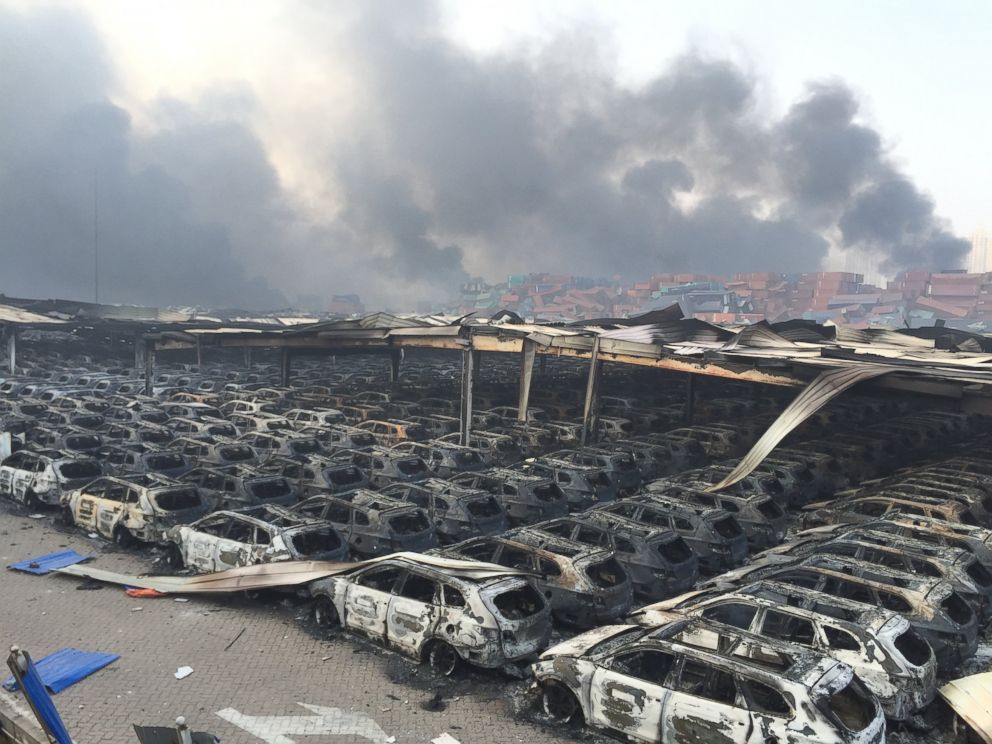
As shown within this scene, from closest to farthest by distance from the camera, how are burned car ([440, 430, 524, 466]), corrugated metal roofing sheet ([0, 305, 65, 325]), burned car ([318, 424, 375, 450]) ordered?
burned car ([440, 430, 524, 466])
burned car ([318, 424, 375, 450])
corrugated metal roofing sheet ([0, 305, 65, 325])

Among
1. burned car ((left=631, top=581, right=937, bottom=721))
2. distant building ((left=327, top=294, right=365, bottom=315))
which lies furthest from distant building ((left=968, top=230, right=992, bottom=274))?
burned car ((left=631, top=581, right=937, bottom=721))

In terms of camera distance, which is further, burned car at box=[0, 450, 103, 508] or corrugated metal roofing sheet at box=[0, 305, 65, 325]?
corrugated metal roofing sheet at box=[0, 305, 65, 325]

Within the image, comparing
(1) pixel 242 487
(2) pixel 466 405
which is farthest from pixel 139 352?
(1) pixel 242 487

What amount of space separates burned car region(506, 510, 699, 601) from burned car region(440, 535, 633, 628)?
367 mm

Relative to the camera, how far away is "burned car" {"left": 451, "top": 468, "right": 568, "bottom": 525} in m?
14.2

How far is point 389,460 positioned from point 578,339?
21.7 ft

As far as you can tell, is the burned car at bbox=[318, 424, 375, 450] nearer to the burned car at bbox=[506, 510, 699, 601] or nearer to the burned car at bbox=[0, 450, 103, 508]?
the burned car at bbox=[0, 450, 103, 508]

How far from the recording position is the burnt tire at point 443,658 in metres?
8.48

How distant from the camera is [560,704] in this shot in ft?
24.9

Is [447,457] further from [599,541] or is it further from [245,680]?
[245,680]

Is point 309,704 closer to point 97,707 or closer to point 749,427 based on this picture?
point 97,707

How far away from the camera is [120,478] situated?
14.0 metres

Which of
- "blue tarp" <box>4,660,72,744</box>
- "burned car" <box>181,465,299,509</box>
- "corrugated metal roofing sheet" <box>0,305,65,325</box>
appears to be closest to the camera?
"blue tarp" <box>4,660,72,744</box>

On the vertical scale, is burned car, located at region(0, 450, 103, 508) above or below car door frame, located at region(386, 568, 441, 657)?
below
